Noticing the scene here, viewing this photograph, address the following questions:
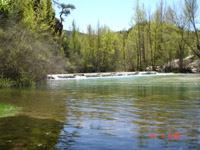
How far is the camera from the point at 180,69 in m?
46.9

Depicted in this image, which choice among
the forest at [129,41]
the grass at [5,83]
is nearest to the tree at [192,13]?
the forest at [129,41]

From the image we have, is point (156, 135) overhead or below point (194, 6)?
below

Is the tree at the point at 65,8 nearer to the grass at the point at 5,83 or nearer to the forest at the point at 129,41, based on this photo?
the forest at the point at 129,41

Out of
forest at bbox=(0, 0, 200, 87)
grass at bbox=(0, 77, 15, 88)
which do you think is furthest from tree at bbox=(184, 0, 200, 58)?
grass at bbox=(0, 77, 15, 88)

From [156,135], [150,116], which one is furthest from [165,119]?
[156,135]

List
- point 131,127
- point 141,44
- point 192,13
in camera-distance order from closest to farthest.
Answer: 1. point 131,127
2. point 192,13
3. point 141,44

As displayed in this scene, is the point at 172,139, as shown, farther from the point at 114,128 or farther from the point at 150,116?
the point at 150,116

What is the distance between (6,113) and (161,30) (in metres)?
50.3

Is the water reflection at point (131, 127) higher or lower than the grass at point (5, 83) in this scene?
lower
